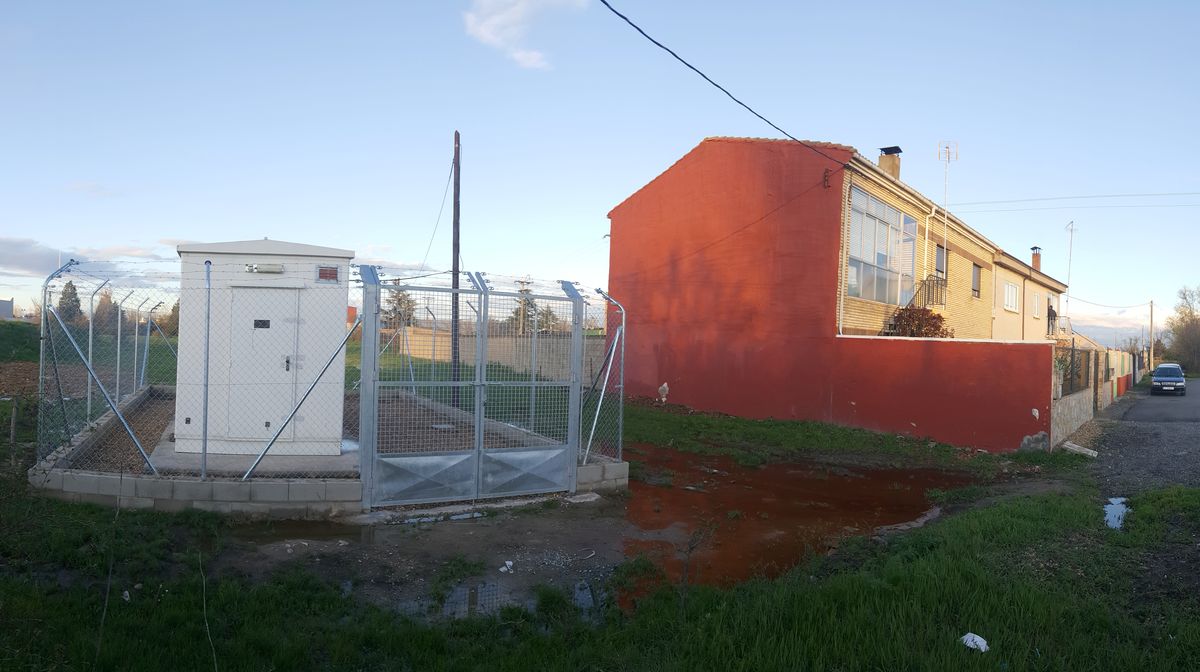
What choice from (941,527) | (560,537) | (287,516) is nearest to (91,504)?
(287,516)

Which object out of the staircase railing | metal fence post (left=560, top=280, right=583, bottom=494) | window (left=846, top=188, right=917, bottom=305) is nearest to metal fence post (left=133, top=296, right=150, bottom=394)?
metal fence post (left=560, top=280, right=583, bottom=494)

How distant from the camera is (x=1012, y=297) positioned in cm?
3153

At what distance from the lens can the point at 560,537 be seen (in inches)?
294

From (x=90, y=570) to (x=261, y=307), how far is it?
425 cm

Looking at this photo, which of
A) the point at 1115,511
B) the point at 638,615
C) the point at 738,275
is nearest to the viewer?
the point at 638,615

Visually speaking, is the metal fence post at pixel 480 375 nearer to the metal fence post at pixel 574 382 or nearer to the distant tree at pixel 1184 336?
the metal fence post at pixel 574 382

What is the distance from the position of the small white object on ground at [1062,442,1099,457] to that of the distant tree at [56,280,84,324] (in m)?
15.8

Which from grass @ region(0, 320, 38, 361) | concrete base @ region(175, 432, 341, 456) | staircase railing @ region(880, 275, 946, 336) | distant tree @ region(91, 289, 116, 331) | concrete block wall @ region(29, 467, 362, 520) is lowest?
concrete block wall @ region(29, 467, 362, 520)

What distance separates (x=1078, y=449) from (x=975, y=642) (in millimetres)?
12022

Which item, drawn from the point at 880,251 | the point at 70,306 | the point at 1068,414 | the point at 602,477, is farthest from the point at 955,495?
the point at 70,306

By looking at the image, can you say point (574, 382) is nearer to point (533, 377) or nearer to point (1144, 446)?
point (533, 377)

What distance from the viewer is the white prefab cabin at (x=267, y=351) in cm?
905

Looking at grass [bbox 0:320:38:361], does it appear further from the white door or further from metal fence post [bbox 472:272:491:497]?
metal fence post [bbox 472:272:491:497]

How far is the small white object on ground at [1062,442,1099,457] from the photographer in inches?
540
